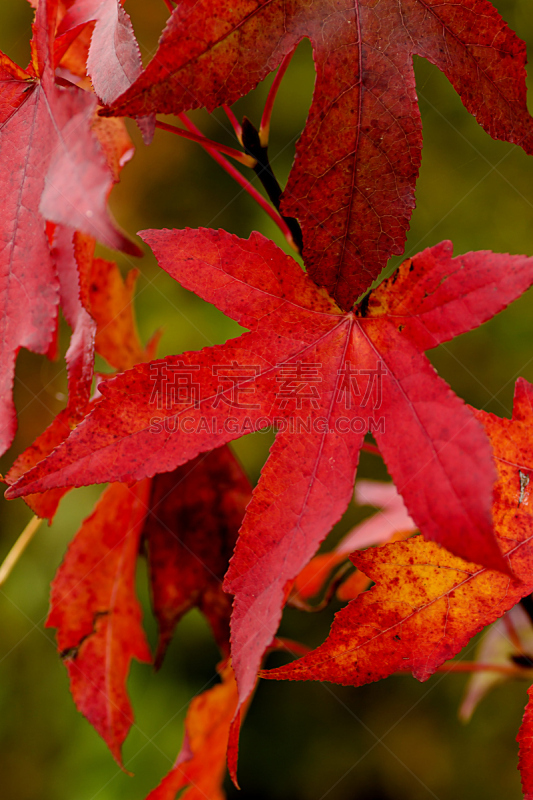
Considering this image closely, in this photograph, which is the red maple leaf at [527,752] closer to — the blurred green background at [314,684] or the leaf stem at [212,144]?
the leaf stem at [212,144]

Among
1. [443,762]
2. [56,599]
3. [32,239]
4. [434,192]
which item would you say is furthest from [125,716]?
[434,192]

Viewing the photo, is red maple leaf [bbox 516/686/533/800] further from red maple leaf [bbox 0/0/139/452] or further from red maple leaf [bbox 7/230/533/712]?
red maple leaf [bbox 0/0/139/452]

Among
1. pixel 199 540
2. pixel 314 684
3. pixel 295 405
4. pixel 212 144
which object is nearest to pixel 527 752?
pixel 295 405

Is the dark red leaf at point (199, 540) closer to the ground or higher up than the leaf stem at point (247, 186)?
closer to the ground

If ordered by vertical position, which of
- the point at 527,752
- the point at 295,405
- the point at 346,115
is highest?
the point at 346,115

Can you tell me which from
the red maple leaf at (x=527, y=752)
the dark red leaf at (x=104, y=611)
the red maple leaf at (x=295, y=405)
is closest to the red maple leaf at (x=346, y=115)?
the red maple leaf at (x=295, y=405)

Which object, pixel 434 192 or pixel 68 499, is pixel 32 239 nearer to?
pixel 68 499

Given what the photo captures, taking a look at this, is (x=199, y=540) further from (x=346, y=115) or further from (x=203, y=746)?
(x=346, y=115)
